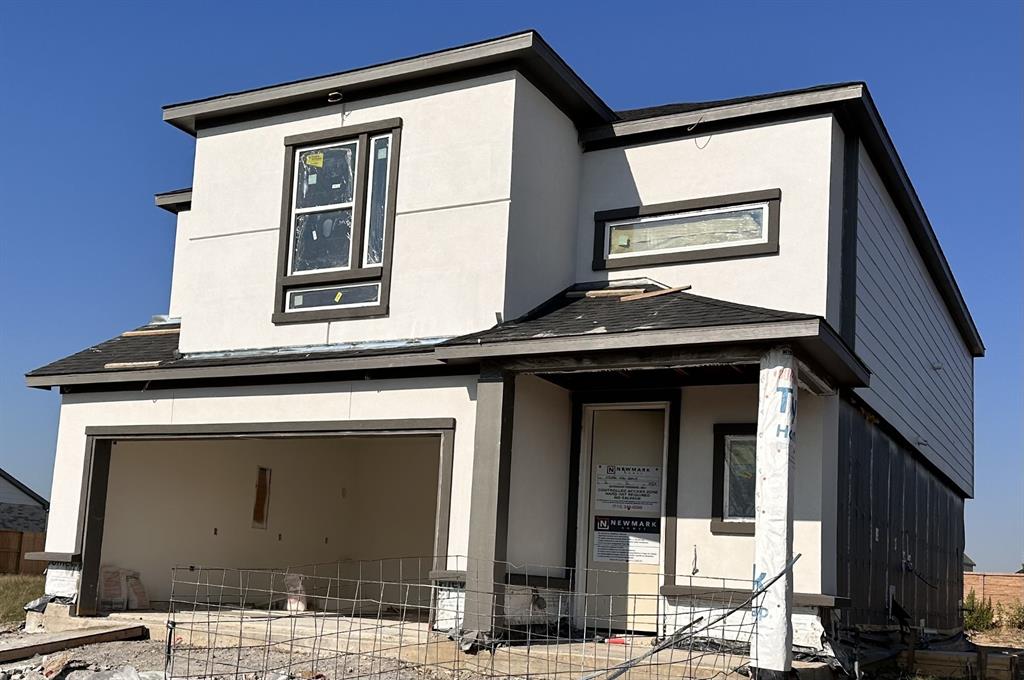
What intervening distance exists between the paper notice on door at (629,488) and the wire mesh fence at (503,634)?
74 centimetres

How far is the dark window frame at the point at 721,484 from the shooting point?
38.8ft

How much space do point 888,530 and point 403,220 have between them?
24.0 feet

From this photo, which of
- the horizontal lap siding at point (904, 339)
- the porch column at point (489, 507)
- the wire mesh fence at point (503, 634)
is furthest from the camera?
the horizontal lap siding at point (904, 339)

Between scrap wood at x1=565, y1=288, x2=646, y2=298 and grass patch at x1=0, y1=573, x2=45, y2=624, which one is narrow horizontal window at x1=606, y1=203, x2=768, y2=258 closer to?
scrap wood at x1=565, y1=288, x2=646, y2=298

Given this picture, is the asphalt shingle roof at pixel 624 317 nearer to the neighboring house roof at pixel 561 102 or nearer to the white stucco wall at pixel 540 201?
the white stucco wall at pixel 540 201

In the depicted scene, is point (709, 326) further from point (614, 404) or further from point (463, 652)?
point (463, 652)

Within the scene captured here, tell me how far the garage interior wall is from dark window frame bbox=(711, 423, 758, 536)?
3.84m

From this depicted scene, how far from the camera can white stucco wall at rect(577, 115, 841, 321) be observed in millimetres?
12023

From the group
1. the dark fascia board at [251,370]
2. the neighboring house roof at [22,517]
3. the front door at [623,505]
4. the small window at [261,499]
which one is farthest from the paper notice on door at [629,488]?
the neighboring house roof at [22,517]

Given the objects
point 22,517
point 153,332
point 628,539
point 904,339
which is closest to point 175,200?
point 153,332

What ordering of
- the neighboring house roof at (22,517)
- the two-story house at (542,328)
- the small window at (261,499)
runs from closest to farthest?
the two-story house at (542,328) → the small window at (261,499) → the neighboring house roof at (22,517)

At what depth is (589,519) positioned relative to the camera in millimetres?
12891

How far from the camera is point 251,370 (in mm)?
13055

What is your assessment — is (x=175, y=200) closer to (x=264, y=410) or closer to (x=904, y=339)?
(x=264, y=410)
